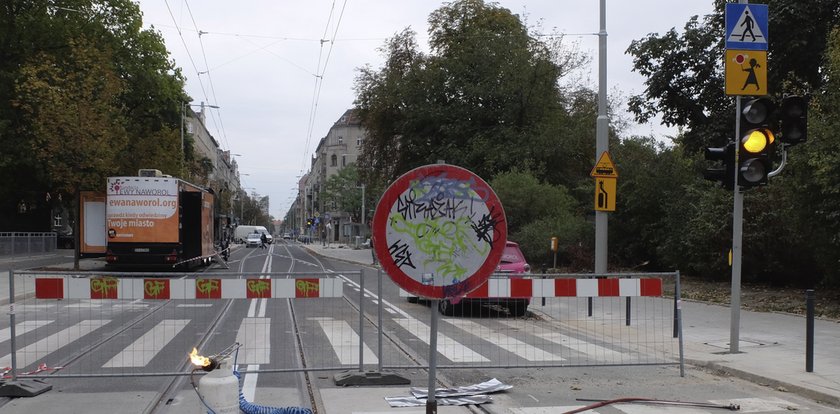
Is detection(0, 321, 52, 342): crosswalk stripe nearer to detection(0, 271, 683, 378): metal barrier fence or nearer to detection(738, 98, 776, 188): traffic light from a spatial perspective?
detection(0, 271, 683, 378): metal barrier fence

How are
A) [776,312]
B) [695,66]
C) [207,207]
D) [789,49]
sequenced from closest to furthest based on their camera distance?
[776,312]
[789,49]
[695,66]
[207,207]

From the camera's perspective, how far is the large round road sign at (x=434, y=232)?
4.42 metres

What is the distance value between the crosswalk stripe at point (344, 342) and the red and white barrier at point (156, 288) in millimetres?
1450

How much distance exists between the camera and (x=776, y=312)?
14477 millimetres

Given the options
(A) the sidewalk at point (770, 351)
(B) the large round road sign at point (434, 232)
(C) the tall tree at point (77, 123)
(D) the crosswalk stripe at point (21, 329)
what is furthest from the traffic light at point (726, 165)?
(C) the tall tree at point (77, 123)

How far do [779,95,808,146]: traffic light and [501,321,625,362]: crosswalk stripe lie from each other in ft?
11.7

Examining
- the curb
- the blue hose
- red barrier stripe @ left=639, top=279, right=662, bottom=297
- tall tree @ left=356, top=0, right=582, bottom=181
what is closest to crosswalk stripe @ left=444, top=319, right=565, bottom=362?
red barrier stripe @ left=639, top=279, right=662, bottom=297

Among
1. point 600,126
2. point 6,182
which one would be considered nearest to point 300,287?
point 600,126

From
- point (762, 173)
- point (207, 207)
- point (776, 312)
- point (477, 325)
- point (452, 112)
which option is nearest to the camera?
point (762, 173)

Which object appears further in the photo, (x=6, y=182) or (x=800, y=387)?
(x=6, y=182)

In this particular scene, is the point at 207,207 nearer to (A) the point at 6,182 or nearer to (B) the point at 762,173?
(A) the point at 6,182

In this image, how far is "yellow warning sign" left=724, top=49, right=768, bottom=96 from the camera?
965 cm

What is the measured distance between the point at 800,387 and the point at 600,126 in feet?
28.2

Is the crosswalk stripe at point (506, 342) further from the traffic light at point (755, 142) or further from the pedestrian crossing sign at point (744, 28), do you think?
the pedestrian crossing sign at point (744, 28)
